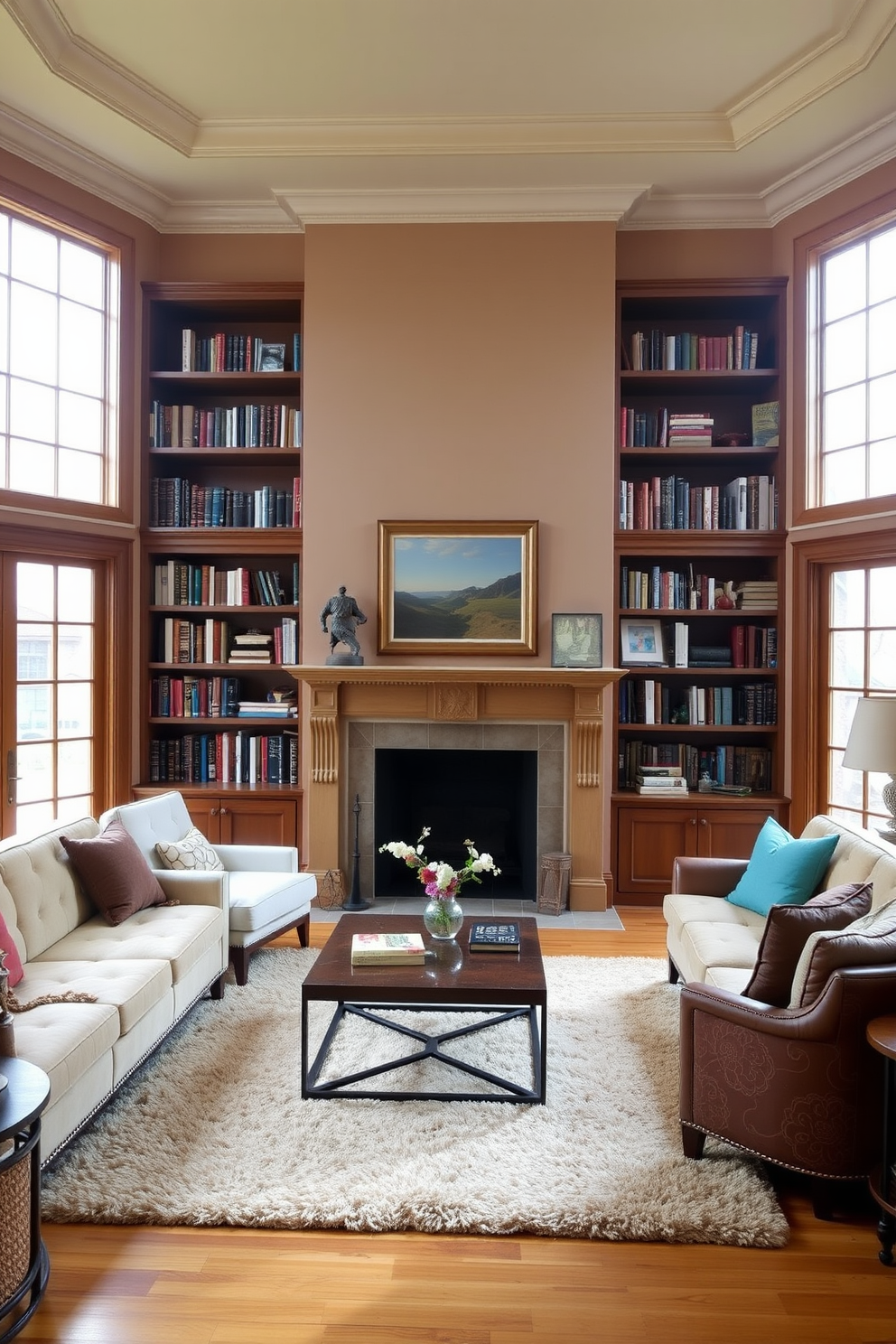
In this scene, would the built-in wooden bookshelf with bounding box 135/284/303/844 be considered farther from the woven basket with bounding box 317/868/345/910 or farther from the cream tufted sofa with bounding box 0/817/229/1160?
the cream tufted sofa with bounding box 0/817/229/1160

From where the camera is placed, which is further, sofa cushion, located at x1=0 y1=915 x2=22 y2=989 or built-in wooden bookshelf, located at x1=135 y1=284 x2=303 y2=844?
built-in wooden bookshelf, located at x1=135 y1=284 x2=303 y2=844

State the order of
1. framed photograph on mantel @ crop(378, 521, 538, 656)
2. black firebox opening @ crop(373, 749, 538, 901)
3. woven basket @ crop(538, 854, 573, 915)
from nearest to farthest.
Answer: woven basket @ crop(538, 854, 573, 915) < framed photograph on mantel @ crop(378, 521, 538, 656) < black firebox opening @ crop(373, 749, 538, 901)

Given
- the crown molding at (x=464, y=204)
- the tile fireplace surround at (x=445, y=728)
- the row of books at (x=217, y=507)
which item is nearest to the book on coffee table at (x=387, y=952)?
the tile fireplace surround at (x=445, y=728)

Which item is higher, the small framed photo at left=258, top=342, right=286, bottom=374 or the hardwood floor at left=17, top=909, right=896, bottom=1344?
the small framed photo at left=258, top=342, right=286, bottom=374

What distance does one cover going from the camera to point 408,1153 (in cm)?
276

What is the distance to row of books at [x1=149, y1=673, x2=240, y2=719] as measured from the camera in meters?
5.87

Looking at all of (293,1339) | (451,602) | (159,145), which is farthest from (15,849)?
(159,145)

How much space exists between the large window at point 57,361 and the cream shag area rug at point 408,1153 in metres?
3.41

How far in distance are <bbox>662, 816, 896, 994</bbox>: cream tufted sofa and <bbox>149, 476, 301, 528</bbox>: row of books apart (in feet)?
11.0

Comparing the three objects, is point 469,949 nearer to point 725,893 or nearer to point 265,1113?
point 265,1113

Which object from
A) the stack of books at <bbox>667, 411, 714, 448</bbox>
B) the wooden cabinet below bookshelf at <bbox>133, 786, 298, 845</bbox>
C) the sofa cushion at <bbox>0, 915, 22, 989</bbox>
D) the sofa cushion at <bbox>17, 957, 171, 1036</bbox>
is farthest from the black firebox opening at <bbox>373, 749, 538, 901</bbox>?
the sofa cushion at <bbox>0, 915, 22, 989</bbox>

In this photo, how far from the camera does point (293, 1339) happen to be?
80.4 inches

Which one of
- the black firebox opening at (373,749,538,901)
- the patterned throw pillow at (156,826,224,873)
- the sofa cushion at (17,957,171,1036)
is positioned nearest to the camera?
the sofa cushion at (17,957,171,1036)

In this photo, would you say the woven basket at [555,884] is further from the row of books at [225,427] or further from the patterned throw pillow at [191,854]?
the row of books at [225,427]
